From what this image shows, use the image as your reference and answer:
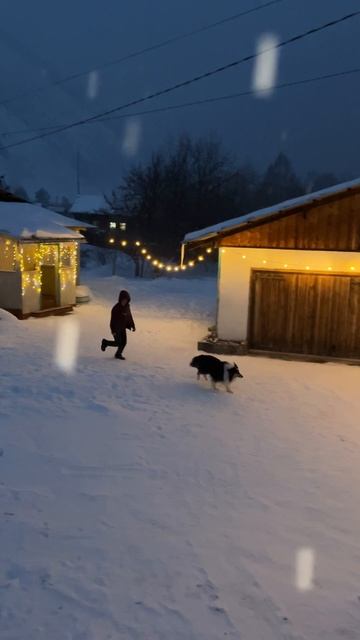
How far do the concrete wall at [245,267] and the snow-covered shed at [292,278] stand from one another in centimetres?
3

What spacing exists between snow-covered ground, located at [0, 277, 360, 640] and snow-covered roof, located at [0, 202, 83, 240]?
7.41m

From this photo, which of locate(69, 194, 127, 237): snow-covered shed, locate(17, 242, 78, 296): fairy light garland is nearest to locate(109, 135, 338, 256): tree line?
locate(69, 194, 127, 237): snow-covered shed

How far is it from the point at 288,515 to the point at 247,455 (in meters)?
1.73

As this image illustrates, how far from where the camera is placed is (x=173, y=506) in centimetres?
594

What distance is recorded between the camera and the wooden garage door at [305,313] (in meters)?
14.1

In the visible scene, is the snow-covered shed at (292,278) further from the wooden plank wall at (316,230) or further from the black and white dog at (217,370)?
the black and white dog at (217,370)

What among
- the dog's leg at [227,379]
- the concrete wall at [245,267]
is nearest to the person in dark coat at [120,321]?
the concrete wall at [245,267]

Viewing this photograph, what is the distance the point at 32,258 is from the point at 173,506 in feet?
47.0

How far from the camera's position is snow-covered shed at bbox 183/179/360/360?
45.2 ft

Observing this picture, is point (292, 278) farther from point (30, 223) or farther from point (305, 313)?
point (30, 223)

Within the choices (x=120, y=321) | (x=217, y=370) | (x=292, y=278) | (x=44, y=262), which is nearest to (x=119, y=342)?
(x=120, y=321)

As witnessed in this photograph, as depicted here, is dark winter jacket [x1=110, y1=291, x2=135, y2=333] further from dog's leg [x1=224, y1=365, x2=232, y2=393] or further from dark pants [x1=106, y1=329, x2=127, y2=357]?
dog's leg [x1=224, y1=365, x2=232, y2=393]

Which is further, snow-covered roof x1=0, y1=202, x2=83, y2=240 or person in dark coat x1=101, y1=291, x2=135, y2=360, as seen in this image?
snow-covered roof x1=0, y1=202, x2=83, y2=240

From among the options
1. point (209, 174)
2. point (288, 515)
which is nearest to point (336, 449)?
point (288, 515)
